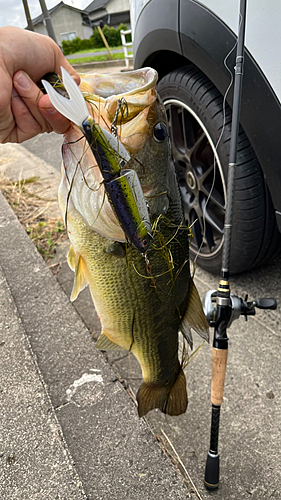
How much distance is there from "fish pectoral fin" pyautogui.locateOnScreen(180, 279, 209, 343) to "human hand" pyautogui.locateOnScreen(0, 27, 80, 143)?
2.25 feet

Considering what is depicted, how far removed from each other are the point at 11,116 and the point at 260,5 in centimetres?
124

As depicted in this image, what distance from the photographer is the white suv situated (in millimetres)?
1834

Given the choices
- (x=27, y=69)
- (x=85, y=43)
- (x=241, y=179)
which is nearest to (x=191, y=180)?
(x=241, y=179)

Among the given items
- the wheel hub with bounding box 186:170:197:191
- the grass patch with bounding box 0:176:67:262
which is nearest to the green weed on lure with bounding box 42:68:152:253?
the wheel hub with bounding box 186:170:197:191

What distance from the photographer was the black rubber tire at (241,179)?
221 cm

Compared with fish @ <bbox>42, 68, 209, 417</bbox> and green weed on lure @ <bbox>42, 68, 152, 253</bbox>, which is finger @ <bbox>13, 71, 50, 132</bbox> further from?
green weed on lure @ <bbox>42, 68, 152, 253</bbox>

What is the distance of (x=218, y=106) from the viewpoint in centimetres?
226

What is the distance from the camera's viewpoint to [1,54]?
1.03 m

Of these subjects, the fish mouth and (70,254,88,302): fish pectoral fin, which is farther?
(70,254,88,302): fish pectoral fin

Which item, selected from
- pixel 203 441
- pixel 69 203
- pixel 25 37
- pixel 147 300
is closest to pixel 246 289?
pixel 203 441

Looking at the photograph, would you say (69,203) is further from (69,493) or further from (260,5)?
(260,5)

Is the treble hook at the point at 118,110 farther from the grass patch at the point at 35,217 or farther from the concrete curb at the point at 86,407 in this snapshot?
the grass patch at the point at 35,217

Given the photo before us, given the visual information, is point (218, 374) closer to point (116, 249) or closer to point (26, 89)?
point (116, 249)

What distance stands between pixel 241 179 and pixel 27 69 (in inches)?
57.2
